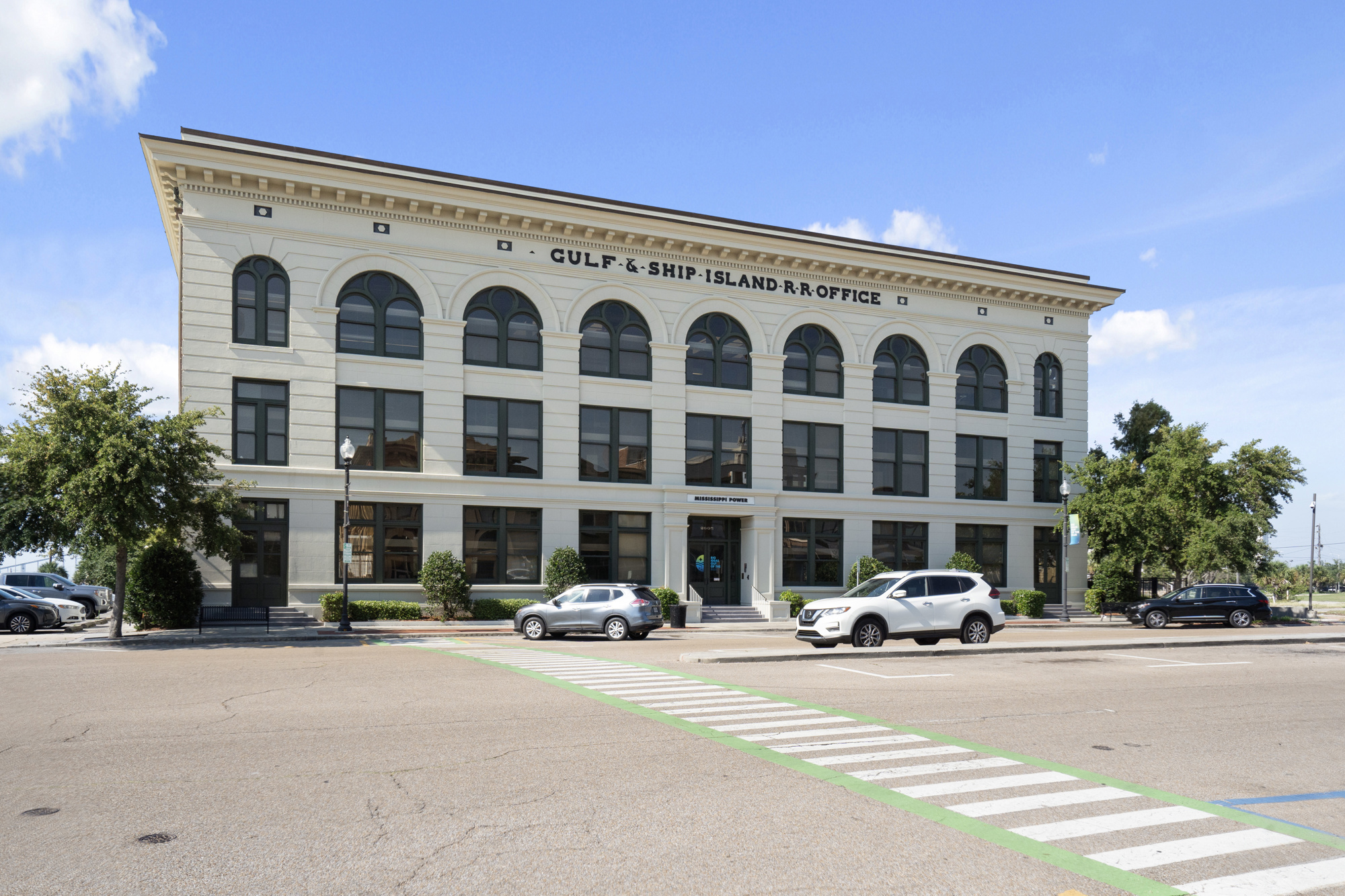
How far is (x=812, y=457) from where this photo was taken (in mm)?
37844

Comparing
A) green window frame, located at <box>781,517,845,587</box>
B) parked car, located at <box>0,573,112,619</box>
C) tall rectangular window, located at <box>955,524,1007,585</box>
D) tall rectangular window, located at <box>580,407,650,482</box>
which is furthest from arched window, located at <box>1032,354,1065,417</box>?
parked car, located at <box>0,573,112,619</box>

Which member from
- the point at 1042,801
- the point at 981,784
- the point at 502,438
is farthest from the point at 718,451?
the point at 1042,801

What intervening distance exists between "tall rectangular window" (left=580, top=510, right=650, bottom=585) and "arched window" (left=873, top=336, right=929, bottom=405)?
1192cm

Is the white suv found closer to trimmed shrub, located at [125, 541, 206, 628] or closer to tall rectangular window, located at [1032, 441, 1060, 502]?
trimmed shrub, located at [125, 541, 206, 628]

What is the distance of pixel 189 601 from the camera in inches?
1091

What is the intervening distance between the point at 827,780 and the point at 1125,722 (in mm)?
5337

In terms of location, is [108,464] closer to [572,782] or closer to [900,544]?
[572,782]

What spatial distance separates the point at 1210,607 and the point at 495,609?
2510cm

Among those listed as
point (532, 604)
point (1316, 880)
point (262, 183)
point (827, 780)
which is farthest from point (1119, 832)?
point (262, 183)

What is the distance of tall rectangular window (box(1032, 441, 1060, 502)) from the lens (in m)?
42.3

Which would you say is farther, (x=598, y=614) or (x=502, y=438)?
(x=502, y=438)

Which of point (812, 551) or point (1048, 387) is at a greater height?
point (1048, 387)

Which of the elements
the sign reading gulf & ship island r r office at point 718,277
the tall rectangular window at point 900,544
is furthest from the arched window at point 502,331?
the tall rectangular window at point 900,544

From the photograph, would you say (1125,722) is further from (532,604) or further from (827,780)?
(532,604)
